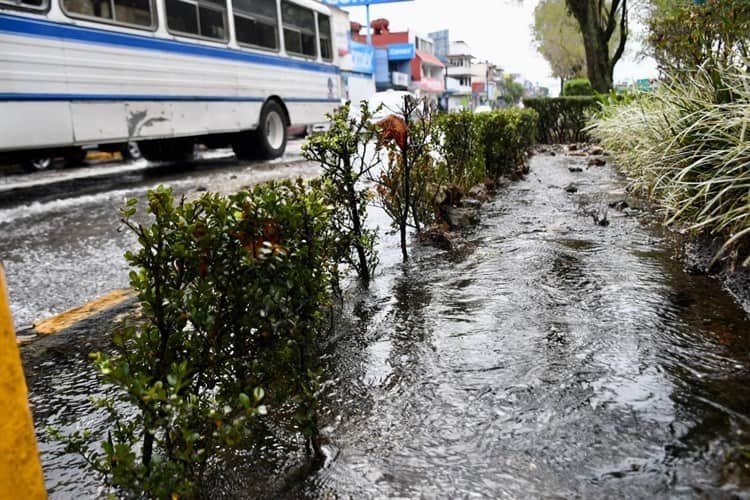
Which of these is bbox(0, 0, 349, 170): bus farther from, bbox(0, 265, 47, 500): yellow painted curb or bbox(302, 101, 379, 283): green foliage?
bbox(0, 265, 47, 500): yellow painted curb

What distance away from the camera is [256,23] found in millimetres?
11141

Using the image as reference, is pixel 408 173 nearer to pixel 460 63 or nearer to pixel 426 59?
pixel 426 59

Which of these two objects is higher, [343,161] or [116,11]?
[116,11]

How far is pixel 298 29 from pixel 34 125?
689 centimetres

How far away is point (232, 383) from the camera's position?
1.65 metres

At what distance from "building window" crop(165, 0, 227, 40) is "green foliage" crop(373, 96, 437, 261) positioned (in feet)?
20.5

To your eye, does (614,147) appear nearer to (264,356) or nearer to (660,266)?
(660,266)

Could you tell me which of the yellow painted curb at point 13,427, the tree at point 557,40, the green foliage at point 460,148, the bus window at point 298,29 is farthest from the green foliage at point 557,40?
the yellow painted curb at point 13,427

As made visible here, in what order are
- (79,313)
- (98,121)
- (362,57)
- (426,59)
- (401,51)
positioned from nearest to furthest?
1. (79,313)
2. (98,121)
3. (362,57)
4. (401,51)
5. (426,59)

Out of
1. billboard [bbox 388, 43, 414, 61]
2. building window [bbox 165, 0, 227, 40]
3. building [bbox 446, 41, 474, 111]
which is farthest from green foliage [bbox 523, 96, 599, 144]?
building [bbox 446, 41, 474, 111]

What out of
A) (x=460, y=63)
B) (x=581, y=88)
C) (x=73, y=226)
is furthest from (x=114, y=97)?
(x=460, y=63)

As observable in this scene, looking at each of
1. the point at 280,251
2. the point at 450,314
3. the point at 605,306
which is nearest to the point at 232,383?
the point at 280,251

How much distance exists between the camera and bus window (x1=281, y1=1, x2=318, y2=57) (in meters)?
12.0

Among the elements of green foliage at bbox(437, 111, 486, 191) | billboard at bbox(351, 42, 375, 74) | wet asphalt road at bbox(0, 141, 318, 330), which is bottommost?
wet asphalt road at bbox(0, 141, 318, 330)
